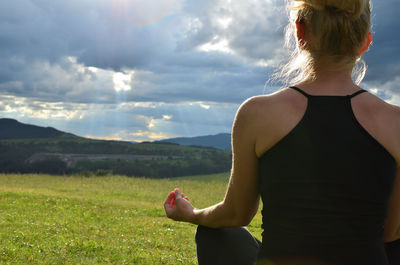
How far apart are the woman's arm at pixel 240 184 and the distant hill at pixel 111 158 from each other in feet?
118

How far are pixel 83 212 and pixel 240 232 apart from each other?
Answer: 41.1ft

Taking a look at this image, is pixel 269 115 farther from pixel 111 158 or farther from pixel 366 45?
pixel 111 158

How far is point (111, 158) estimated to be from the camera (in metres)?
71.6

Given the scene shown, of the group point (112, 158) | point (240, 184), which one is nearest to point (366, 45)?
point (240, 184)

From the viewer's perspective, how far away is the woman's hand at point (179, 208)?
3.50m

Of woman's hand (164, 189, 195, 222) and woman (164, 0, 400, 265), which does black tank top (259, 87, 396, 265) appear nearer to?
woman (164, 0, 400, 265)

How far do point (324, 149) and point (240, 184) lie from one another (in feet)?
2.21

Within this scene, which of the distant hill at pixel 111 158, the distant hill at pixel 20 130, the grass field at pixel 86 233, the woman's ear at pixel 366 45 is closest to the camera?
the woman's ear at pixel 366 45

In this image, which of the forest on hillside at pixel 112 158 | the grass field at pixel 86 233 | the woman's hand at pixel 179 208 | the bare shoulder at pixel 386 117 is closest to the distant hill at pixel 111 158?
the forest on hillside at pixel 112 158

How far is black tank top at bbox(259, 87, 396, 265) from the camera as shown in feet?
7.94

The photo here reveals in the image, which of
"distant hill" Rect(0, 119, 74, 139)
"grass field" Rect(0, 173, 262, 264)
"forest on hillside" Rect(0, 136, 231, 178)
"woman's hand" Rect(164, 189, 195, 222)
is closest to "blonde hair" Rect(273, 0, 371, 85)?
"woman's hand" Rect(164, 189, 195, 222)

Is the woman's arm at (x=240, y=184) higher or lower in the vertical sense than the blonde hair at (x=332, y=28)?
lower

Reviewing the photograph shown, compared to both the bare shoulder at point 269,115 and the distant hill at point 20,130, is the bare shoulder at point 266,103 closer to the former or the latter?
the bare shoulder at point 269,115

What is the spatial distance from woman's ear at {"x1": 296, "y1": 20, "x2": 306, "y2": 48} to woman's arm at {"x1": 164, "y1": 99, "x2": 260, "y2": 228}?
0.51m
